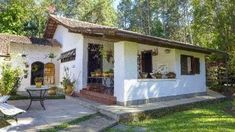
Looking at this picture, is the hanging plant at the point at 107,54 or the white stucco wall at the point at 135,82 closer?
the white stucco wall at the point at 135,82

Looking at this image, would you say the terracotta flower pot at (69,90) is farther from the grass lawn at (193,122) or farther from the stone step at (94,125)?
the grass lawn at (193,122)

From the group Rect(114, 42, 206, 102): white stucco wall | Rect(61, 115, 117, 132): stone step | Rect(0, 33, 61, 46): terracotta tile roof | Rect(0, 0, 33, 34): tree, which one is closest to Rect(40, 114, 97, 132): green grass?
Rect(61, 115, 117, 132): stone step

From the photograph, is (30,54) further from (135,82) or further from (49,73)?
(135,82)

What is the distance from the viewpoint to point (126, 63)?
11.5m

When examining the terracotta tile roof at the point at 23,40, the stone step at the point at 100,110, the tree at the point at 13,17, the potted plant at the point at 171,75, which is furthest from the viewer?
the tree at the point at 13,17

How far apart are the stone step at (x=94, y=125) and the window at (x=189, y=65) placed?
22.0 ft

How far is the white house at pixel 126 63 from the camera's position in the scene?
11.5 metres

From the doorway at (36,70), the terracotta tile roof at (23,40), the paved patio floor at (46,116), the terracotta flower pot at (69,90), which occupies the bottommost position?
the paved patio floor at (46,116)

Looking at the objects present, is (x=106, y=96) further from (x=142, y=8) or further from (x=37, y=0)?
(x=142, y=8)

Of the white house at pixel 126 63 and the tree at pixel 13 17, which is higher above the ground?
the tree at pixel 13 17

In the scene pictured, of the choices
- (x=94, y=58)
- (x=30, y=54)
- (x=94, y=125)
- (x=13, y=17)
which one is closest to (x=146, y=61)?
(x=94, y=58)

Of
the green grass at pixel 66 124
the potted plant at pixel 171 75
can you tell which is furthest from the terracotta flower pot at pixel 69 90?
the green grass at pixel 66 124

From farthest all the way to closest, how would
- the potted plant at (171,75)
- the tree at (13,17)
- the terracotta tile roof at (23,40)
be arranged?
the tree at (13,17) < the terracotta tile roof at (23,40) < the potted plant at (171,75)

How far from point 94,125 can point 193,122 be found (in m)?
3.49
